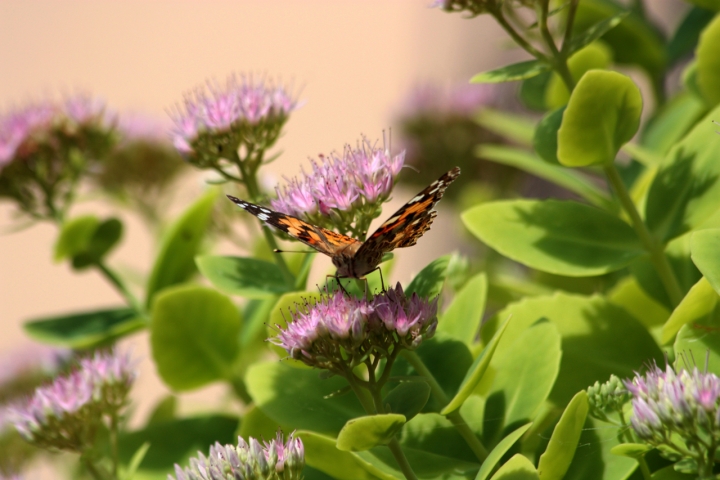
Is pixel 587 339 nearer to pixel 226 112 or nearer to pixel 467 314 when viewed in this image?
pixel 467 314

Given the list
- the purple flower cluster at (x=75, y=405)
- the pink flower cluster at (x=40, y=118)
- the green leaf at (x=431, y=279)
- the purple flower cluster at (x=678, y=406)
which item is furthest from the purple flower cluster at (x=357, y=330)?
the pink flower cluster at (x=40, y=118)

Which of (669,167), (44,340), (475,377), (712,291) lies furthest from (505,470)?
(44,340)

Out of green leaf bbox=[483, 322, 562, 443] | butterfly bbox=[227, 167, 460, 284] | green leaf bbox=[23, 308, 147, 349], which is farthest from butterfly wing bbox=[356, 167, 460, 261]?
green leaf bbox=[23, 308, 147, 349]

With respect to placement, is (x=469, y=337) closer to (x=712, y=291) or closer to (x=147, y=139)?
(x=712, y=291)

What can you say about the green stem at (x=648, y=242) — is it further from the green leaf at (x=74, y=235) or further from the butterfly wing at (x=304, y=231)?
Answer: the green leaf at (x=74, y=235)

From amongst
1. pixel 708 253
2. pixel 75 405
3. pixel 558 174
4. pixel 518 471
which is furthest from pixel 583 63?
pixel 75 405

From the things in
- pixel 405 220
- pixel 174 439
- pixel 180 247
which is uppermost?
pixel 405 220

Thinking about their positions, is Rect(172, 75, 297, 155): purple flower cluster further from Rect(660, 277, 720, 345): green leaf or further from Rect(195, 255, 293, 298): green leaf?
Rect(660, 277, 720, 345): green leaf
